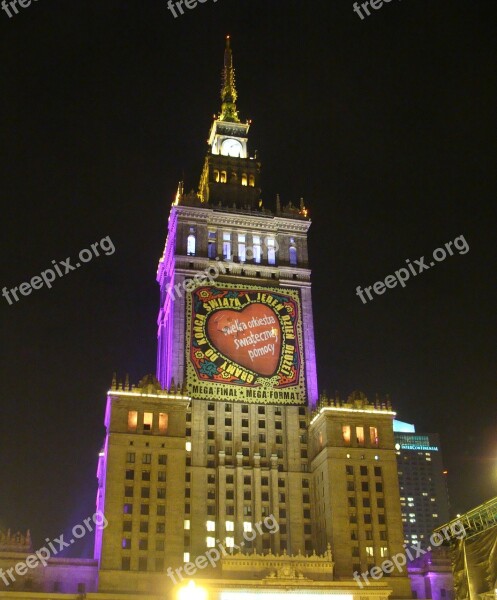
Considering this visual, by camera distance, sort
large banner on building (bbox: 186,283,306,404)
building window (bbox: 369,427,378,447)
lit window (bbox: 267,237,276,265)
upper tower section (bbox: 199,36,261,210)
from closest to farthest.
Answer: building window (bbox: 369,427,378,447), large banner on building (bbox: 186,283,306,404), lit window (bbox: 267,237,276,265), upper tower section (bbox: 199,36,261,210)

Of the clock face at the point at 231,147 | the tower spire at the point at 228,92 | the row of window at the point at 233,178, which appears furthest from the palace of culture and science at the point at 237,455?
the tower spire at the point at 228,92

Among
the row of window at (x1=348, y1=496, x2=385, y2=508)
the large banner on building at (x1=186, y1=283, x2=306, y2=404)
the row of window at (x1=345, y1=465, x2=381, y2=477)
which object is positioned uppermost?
the large banner on building at (x1=186, y1=283, x2=306, y2=404)

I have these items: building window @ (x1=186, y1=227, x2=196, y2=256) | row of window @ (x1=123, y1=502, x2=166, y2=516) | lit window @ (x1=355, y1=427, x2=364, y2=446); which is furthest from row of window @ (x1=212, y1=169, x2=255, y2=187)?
row of window @ (x1=123, y1=502, x2=166, y2=516)

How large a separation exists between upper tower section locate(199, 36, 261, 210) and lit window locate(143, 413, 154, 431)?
4626cm

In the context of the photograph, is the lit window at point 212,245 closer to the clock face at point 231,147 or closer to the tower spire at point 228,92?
the clock face at point 231,147

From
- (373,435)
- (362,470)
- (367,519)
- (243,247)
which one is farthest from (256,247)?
(367,519)

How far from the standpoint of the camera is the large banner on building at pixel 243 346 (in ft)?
391

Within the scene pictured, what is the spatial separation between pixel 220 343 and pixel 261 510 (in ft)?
86.6

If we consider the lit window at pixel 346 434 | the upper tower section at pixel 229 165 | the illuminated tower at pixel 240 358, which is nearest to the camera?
the illuminated tower at pixel 240 358

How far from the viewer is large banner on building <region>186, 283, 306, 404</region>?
4697 inches

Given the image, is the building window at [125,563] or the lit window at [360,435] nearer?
the building window at [125,563]

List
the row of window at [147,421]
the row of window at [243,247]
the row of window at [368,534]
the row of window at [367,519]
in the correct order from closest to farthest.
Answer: the row of window at [368,534]
the row of window at [367,519]
the row of window at [147,421]
the row of window at [243,247]

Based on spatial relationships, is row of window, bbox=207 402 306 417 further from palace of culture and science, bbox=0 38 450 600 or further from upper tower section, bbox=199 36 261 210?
upper tower section, bbox=199 36 261 210

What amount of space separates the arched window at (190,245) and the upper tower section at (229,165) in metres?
9.92
